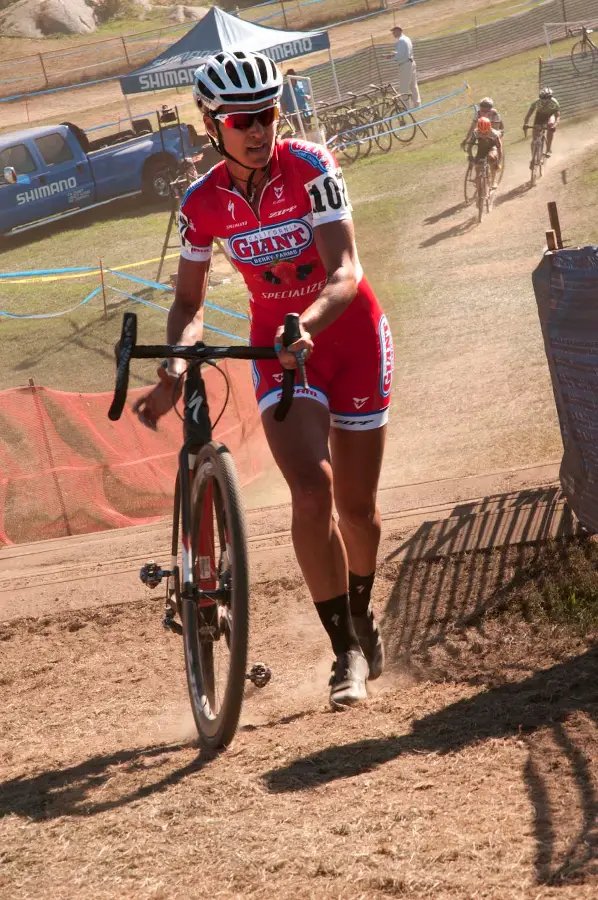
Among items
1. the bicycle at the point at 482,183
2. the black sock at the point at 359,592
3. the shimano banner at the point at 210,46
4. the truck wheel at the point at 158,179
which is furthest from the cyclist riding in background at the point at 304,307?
the shimano banner at the point at 210,46

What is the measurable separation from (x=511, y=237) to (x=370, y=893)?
17786 millimetres

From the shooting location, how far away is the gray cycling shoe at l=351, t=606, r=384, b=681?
4.54 meters

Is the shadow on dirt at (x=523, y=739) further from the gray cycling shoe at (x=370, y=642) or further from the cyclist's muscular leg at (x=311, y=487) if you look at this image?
the cyclist's muscular leg at (x=311, y=487)

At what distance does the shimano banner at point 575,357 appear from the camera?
18.6 feet

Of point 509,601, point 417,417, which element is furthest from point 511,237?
point 509,601

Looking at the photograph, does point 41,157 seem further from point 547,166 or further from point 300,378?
point 300,378

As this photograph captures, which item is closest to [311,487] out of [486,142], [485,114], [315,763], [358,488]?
[358,488]

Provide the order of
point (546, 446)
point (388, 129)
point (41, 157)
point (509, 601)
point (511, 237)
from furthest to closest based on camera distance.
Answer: point (388, 129) → point (41, 157) → point (511, 237) → point (546, 446) → point (509, 601)

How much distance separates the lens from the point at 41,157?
2239cm

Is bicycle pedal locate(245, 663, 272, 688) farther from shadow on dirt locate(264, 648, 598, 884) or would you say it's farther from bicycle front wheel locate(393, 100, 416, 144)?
bicycle front wheel locate(393, 100, 416, 144)

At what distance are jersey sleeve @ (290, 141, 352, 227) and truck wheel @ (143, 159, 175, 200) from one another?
2087 centimetres

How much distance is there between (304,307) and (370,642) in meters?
1.48

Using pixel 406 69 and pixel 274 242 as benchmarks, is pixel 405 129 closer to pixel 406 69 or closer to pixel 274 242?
pixel 406 69

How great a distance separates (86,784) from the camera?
148 inches
